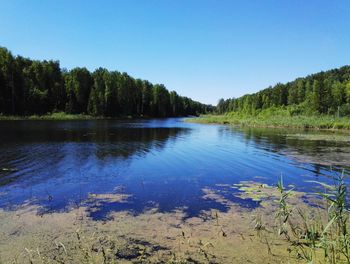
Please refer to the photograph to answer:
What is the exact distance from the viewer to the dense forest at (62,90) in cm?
8175

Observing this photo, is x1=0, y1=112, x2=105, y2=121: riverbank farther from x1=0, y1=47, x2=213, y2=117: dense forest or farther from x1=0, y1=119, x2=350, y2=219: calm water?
x1=0, y1=119, x2=350, y2=219: calm water

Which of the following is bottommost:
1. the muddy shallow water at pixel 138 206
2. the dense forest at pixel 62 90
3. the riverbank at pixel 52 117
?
the muddy shallow water at pixel 138 206

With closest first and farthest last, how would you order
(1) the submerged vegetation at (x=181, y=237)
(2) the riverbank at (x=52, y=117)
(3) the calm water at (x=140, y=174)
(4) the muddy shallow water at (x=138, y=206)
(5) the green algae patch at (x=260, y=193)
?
(1) the submerged vegetation at (x=181, y=237), (4) the muddy shallow water at (x=138, y=206), (3) the calm water at (x=140, y=174), (5) the green algae patch at (x=260, y=193), (2) the riverbank at (x=52, y=117)

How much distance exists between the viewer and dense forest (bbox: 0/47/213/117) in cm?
8175

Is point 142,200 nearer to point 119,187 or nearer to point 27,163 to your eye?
point 119,187

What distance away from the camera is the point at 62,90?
100812 millimetres

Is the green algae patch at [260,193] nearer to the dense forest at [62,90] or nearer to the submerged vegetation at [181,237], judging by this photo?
the submerged vegetation at [181,237]

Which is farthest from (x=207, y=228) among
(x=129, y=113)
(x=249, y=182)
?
(x=129, y=113)

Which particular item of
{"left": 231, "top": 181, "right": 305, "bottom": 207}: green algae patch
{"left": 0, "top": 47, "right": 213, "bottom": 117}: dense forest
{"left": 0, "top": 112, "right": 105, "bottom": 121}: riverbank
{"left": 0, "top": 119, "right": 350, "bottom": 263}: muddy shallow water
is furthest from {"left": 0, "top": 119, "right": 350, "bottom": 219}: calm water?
{"left": 0, "top": 47, "right": 213, "bottom": 117}: dense forest

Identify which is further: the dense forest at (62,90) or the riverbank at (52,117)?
the dense forest at (62,90)

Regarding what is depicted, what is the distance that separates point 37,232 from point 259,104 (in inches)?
5530

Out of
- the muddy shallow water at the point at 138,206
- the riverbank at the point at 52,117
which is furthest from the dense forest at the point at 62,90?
the muddy shallow water at the point at 138,206

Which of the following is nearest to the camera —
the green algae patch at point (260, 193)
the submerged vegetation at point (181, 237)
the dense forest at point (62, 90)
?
the submerged vegetation at point (181, 237)

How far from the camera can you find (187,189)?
13.1 m
